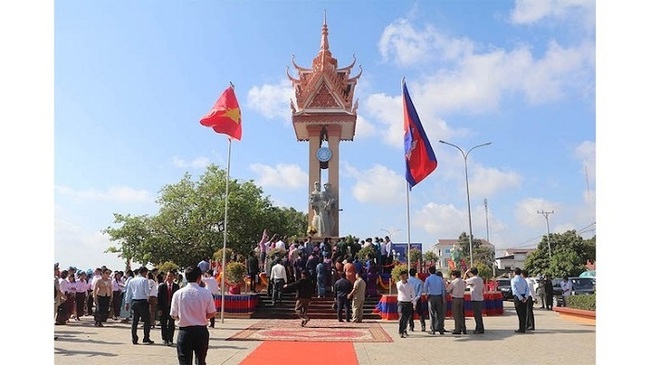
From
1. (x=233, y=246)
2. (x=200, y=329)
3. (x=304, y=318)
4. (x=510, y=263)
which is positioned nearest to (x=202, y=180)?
(x=233, y=246)

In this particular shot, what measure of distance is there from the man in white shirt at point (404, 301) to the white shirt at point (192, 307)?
6536 millimetres

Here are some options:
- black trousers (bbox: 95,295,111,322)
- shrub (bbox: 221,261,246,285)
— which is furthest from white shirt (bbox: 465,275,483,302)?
black trousers (bbox: 95,295,111,322)

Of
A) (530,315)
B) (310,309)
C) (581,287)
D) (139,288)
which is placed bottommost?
(581,287)

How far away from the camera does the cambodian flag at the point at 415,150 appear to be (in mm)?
15703

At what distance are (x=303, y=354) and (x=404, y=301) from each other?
3.83 meters

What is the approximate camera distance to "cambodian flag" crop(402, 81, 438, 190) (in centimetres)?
1570

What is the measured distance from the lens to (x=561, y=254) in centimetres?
5250

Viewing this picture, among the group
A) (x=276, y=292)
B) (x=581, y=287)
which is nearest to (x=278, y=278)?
(x=276, y=292)

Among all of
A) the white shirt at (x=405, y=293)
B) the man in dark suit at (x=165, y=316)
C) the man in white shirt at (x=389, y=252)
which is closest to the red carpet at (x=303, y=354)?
the man in dark suit at (x=165, y=316)

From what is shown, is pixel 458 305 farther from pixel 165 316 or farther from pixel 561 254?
pixel 561 254

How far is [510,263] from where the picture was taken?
3713 inches

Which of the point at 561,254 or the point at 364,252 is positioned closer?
the point at 364,252

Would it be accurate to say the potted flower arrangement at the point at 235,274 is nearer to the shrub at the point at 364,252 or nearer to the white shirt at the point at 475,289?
the shrub at the point at 364,252

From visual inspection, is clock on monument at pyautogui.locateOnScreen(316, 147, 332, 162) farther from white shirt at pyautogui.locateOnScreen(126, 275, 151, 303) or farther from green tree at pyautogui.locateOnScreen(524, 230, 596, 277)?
green tree at pyautogui.locateOnScreen(524, 230, 596, 277)
